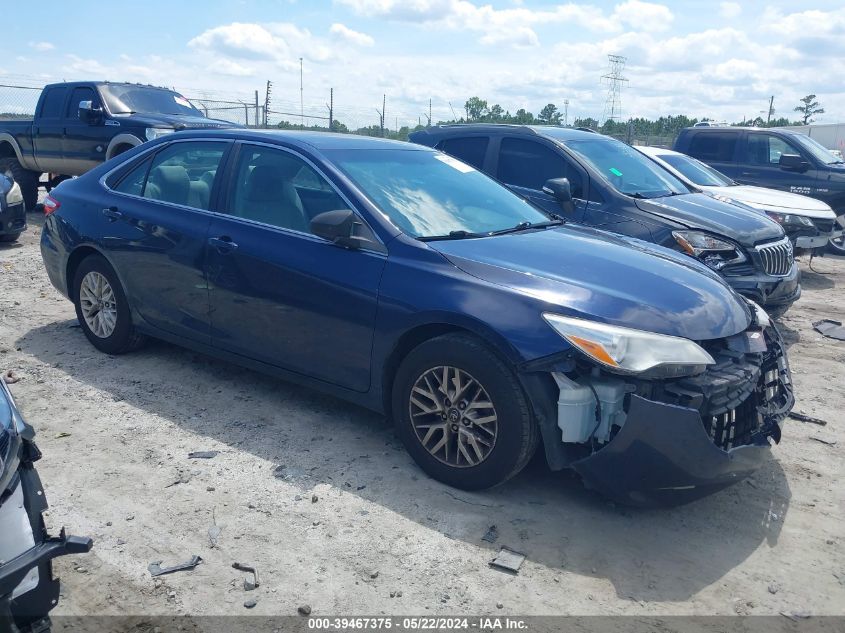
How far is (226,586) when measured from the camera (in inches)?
124

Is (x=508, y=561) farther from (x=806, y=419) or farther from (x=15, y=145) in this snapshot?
(x=15, y=145)

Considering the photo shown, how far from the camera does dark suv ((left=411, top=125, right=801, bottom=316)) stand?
22.0 feet

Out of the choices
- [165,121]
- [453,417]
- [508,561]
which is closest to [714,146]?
[165,121]

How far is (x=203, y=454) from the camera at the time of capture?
4.27 m

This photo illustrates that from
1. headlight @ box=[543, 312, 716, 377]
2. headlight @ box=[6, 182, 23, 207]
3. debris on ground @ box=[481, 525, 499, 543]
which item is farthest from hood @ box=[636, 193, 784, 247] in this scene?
headlight @ box=[6, 182, 23, 207]


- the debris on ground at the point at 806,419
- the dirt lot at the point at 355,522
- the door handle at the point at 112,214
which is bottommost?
the dirt lot at the point at 355,522

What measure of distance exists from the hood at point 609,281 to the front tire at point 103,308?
8.68 feet

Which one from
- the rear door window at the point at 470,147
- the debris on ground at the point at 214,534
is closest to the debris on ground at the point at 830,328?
the rear door window at the point at 470,147

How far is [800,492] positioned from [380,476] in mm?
2232

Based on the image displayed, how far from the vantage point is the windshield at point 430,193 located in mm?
4398

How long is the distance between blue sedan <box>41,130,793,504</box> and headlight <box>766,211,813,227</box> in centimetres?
574

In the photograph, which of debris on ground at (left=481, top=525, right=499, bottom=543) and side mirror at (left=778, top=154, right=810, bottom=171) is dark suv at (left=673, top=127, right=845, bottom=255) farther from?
debris on ground at (left=481, top=525, right=499, bottom=543)

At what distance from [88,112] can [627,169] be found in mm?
8426

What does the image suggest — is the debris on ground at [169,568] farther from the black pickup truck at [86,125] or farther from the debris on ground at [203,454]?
the black pickup truck at [86,125]
